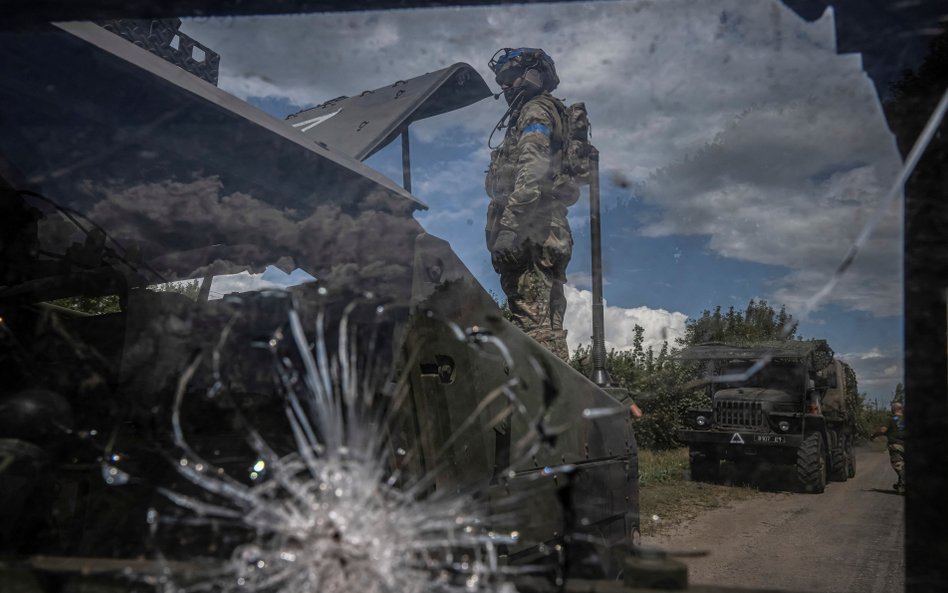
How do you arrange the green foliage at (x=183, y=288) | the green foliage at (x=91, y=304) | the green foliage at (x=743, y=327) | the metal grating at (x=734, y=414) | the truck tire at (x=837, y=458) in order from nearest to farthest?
the green foliage at (x=743, y=327) < the green foliage at (x=183, y=288) < the green foliage at (x=91, y=304) < the metal grating at (x=734, y=414) < the truck tire at (x=837, y=458)

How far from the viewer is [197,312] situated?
2088mm

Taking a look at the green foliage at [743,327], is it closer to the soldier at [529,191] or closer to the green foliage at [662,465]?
the soldier at [529,191]

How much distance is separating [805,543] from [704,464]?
214 cm

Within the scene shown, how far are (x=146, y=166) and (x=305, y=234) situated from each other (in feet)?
1.72

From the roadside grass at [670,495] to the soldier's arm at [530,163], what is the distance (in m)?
1.86

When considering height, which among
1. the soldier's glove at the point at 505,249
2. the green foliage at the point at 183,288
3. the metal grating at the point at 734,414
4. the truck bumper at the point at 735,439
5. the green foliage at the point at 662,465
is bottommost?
the green foliage at the point at 662,465

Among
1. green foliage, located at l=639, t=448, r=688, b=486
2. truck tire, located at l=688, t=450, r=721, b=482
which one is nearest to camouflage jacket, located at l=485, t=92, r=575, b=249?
green foliage, located at l=639, t=448, r=688, b=486

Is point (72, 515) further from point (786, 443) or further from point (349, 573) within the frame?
point (786, 443)

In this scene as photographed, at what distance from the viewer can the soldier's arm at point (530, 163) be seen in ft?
7.07

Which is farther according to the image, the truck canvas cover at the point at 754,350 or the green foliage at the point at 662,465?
the green foliage at the point at 662,465

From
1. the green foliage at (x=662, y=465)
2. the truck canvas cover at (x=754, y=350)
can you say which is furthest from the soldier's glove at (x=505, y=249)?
the green foliage at (x=662, y=465)

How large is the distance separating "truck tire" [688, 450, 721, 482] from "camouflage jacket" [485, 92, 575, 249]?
63.5 inches

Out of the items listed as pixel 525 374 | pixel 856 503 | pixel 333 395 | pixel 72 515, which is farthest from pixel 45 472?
pixel 856 503

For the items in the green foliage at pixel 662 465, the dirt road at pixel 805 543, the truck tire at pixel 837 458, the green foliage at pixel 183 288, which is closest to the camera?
the green foliage at pixel 183 288
